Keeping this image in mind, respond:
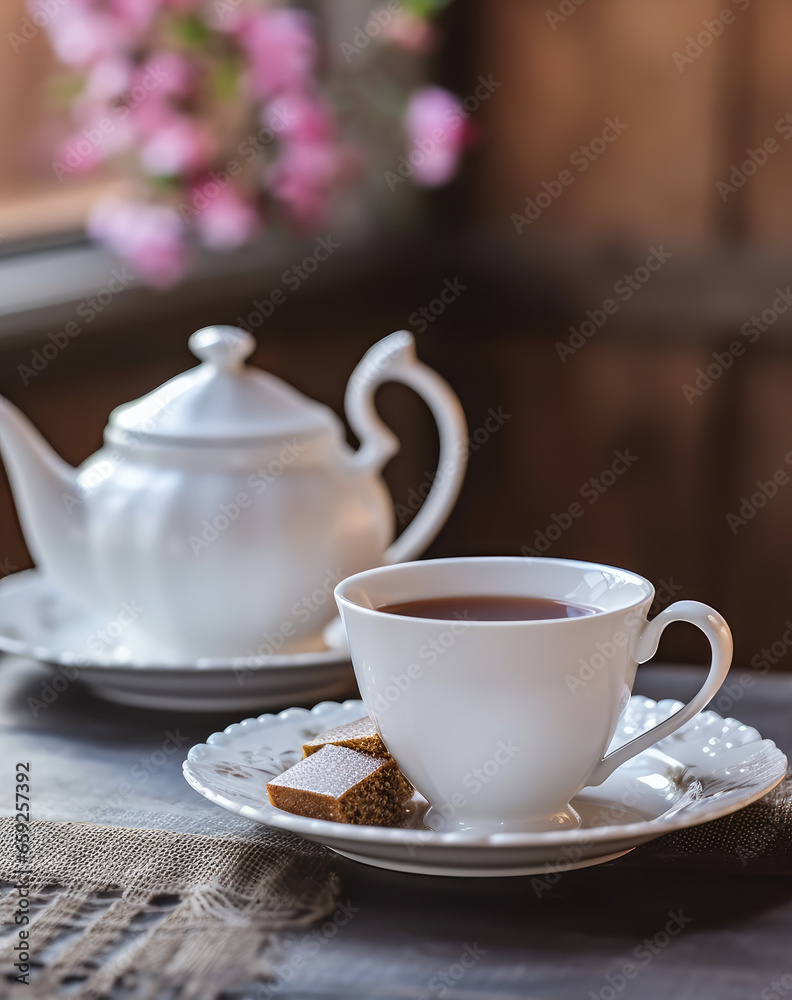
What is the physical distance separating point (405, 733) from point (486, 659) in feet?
0.23

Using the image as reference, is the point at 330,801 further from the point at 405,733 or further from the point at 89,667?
the point at 89,667

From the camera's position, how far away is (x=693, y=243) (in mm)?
2906

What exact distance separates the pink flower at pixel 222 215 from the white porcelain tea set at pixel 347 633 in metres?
1.27

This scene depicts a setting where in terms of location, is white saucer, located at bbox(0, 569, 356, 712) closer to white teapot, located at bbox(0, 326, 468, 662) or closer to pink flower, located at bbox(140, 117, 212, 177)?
white teapot, located at bbox(0, 326, 468, 662)

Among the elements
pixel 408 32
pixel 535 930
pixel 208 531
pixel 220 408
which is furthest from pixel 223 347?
pixel 408 32

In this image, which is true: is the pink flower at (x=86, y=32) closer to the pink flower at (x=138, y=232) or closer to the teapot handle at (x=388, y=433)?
the pink flower at (x=138, y=232)

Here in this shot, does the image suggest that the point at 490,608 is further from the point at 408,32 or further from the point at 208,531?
the point at 408,32

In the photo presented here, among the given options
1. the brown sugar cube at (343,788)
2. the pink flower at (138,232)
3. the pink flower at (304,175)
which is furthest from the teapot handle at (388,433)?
the pink flower at (304,175)

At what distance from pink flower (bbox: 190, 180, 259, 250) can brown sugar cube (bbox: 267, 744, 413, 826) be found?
67.6 inches

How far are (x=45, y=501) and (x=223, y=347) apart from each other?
20cm

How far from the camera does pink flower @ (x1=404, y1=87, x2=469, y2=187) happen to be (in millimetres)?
2736

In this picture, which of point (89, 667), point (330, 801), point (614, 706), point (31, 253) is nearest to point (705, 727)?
point (614, 706)

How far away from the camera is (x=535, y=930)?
0.55 meters

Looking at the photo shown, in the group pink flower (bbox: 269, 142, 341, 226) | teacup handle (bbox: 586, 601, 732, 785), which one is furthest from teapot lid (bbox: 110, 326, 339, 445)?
pink flower (bbox: 269, 142, 341, 226)
